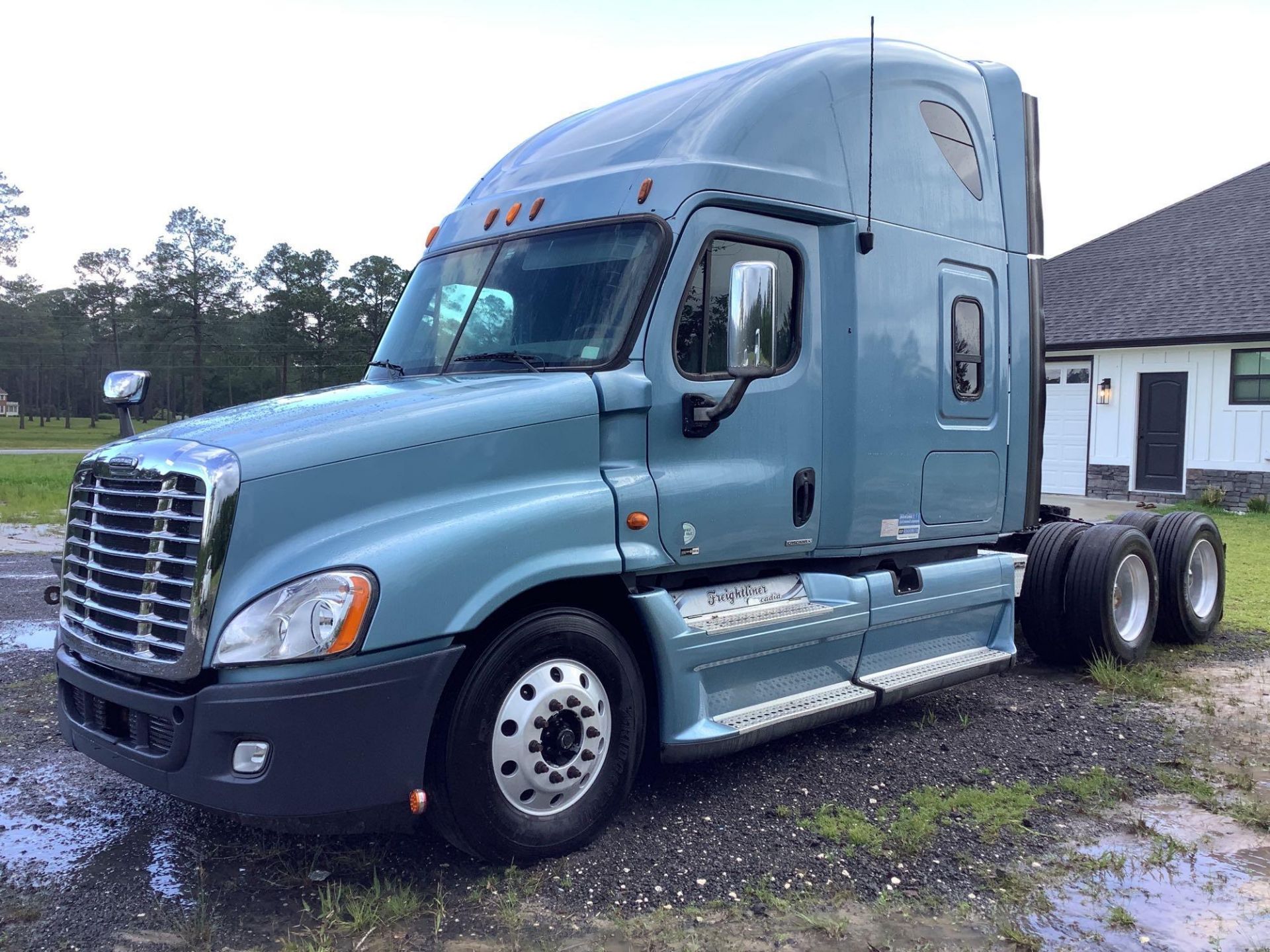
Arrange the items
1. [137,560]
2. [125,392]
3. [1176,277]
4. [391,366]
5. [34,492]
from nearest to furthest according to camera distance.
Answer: [137,560]
[125,392]
[391,366]
[34,492]
[1176,277]

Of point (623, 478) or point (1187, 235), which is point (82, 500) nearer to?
point (623, 478)

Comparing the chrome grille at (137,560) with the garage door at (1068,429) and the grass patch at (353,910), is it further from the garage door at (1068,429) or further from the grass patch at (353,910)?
the garage door at (1068,429)

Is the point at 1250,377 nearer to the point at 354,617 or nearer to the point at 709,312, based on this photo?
the point at 709,312

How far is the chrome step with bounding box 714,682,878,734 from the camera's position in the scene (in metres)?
4.39

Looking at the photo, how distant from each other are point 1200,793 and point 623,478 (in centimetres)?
297

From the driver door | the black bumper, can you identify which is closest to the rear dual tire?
the driver door

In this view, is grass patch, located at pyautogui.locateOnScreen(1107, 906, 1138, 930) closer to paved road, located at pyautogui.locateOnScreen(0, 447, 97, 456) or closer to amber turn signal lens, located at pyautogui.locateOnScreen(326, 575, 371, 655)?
amber turn signal lens, located at pyautogui.locateOnScreen(326, 575, 371, 655)

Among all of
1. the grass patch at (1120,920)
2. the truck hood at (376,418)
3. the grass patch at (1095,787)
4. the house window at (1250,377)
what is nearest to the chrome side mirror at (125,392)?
the truck hood at (376,418)

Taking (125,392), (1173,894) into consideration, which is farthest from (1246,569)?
(125,392)

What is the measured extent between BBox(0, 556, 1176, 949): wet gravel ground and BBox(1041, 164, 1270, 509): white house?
1296 centimetres

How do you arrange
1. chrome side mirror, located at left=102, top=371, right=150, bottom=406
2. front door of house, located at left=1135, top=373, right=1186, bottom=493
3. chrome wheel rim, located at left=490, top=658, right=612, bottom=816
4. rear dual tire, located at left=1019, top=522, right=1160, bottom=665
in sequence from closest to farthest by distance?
chrome wheel rim, located at left=490, top=658, right=612, bottom=816 → chrome side mirror, located at left=102, top=371, right=150, bottom=406 → rear dual tire, located at left=1019, top=522, right=1160, bottom=665 → front door of house, located at left=1135, top=373, right=1186, bottom=493

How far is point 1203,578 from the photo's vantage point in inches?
308

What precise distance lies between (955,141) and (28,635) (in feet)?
23.6

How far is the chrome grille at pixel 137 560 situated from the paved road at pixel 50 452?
119 feet
